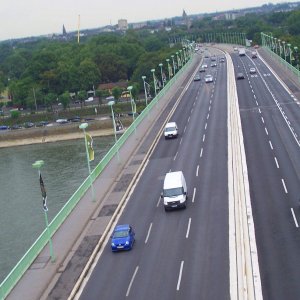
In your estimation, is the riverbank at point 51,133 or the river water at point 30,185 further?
the riverbank at point 51,133

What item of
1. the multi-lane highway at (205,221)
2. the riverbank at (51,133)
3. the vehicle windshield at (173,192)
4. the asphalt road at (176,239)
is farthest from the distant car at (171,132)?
the riverbank at (51,133)

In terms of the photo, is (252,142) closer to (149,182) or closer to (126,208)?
(149,182)

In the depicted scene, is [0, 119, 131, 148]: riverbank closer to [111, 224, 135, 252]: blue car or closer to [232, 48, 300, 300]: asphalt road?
[232, 48, 300, 300]: asphalt road

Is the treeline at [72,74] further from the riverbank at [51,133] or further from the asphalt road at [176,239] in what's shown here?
the asphalt road at [176,239]

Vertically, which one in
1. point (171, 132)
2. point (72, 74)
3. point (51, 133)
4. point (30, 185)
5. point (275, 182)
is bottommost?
point (51, 133)

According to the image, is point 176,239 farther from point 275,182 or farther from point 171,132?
point 171,132

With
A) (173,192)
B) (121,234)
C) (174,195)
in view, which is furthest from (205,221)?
(121,234)

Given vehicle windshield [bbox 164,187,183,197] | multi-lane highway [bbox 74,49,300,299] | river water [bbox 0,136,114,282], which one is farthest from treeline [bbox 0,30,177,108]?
vehicle windshield [bbox 164,187,183,197]
